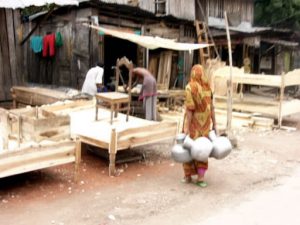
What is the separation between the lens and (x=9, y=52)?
975cm

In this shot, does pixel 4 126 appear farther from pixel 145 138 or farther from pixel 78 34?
pixel 78 34

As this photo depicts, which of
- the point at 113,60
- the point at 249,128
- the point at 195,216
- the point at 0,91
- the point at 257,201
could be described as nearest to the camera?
the point at 195,216

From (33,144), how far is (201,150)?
7.58 feet

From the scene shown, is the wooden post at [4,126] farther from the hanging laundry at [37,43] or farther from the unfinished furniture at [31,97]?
the hanging laundry at [37,43]

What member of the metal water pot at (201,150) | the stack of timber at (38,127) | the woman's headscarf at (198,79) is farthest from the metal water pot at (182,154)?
the stack of timber at (38,127)

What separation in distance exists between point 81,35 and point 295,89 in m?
10.4

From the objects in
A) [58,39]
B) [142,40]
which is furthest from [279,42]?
[58,39]

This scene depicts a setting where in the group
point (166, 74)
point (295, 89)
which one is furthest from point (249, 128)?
point (295, 89)

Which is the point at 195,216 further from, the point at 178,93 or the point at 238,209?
the point at 178,93

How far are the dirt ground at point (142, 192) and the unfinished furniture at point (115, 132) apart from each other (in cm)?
47

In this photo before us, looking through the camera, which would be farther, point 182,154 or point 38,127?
point 38,127

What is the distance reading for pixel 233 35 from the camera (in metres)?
15.8

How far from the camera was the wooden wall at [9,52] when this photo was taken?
9633 mm

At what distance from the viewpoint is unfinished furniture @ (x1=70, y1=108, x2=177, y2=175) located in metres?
6.10
